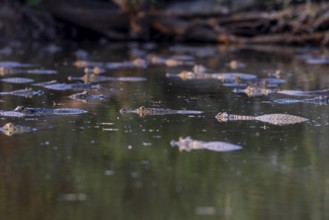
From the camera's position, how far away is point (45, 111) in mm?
7930

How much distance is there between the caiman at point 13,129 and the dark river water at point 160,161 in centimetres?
10

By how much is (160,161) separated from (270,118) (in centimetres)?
209

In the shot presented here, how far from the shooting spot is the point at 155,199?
4.85 m

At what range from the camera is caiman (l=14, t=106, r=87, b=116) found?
306 inches

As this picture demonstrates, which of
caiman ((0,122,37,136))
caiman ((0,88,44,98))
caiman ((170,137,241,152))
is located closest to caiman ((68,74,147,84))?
caiman ((0,88,44,98))

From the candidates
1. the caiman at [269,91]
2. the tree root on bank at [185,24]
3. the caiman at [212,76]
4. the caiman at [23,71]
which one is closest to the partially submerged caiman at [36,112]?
the caiman at [269,91]

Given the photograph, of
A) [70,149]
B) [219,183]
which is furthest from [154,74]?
[219,183]

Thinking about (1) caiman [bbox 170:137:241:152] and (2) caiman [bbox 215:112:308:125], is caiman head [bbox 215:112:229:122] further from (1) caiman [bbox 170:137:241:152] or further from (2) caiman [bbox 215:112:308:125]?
(1) caiman [bbox 170:137:241:152]

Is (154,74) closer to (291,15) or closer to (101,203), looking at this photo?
(291,15)

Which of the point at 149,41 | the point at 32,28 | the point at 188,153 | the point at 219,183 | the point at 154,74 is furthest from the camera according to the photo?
the point at 32,28

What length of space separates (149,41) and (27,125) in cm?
1302

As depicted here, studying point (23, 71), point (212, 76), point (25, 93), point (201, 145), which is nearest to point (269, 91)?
point (212, 76)

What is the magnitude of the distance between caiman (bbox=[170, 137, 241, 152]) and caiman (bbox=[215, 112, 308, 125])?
1203 mm

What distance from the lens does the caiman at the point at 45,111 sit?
7766 mm
